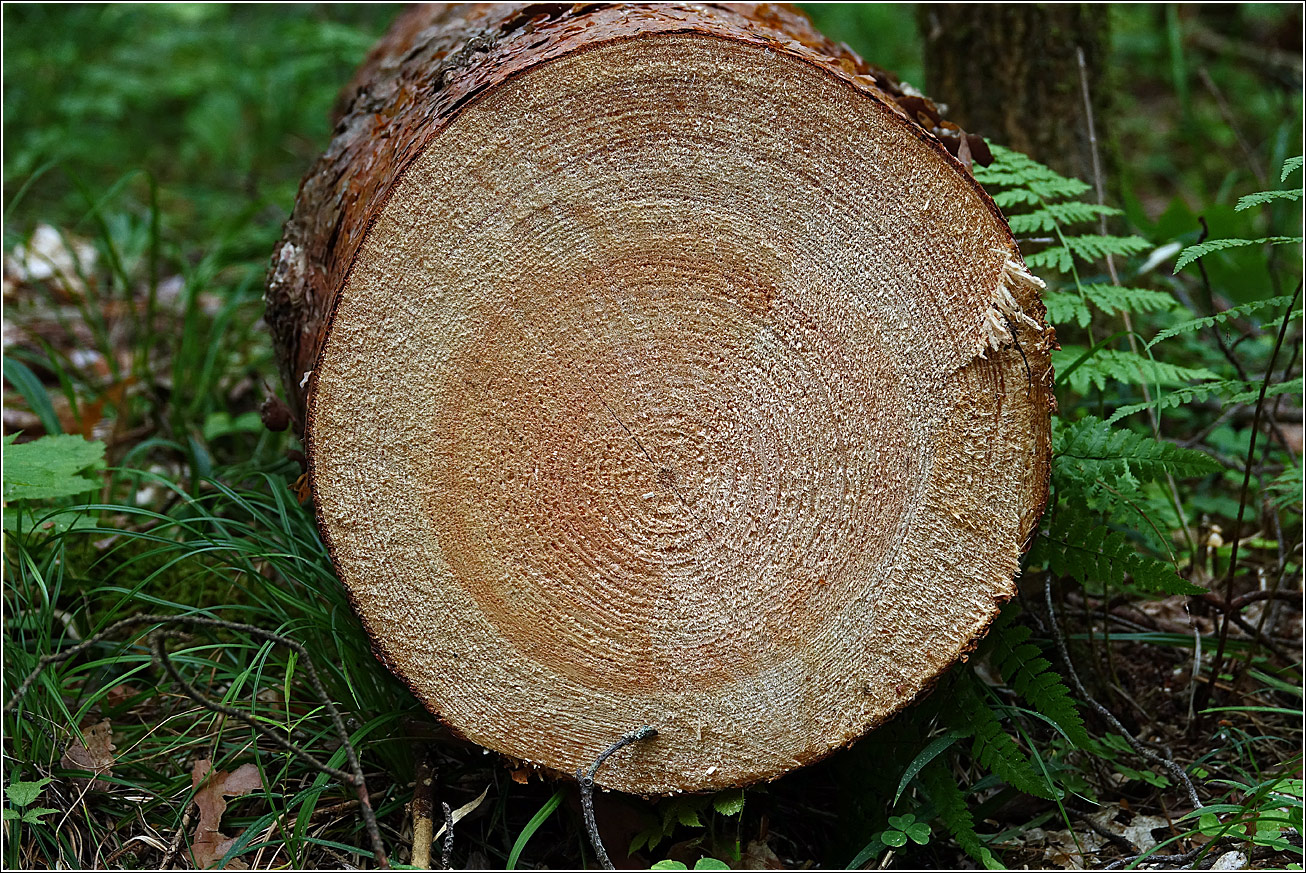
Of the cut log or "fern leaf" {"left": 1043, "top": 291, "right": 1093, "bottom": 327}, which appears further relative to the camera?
"fern leaf" {"left": 1043, "top": 291, "right": 1093, "bottom": 327}

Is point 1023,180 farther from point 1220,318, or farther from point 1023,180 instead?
point 1220,318

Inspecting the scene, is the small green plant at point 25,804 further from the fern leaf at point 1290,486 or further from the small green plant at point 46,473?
the fern leaf at point 1290,486

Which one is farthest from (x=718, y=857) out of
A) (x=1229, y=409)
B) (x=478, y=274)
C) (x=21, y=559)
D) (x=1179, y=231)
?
(x=1179, y=231)

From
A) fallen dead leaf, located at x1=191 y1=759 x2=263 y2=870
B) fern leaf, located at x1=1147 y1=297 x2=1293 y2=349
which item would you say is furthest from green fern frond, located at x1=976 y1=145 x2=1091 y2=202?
fallen dead leaf, located at x1=191 y1=759 x2=263 y2=870

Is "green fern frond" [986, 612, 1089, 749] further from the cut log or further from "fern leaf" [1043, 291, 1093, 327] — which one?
"fern leaf" [1043, 291, 1093, 327]

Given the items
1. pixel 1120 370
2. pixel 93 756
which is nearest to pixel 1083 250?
pixel 1120 370

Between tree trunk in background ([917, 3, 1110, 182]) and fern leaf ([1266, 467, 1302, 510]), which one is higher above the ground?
tree trunk in background ([917, 3, 1110, 182])

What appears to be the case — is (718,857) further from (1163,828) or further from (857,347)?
(857,347)
